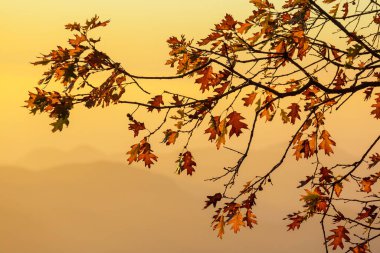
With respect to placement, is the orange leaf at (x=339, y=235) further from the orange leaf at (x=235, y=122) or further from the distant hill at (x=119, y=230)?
the distant hill at (x=119, y=230)

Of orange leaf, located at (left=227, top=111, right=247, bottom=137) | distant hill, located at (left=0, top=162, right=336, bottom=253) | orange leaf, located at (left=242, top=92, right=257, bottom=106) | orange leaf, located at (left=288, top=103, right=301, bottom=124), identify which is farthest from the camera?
distant hill, located at (left=0, top=162, right=336, bottom=253)

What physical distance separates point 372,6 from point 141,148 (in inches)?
105

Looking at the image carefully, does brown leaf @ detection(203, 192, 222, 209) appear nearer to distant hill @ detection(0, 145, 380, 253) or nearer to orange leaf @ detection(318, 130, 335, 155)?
orange leaf @ detection(318, 130, 335, 155)

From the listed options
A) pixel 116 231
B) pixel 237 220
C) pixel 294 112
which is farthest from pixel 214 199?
pixel 116 231

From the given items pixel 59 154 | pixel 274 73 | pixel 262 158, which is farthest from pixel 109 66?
pixel 59 154

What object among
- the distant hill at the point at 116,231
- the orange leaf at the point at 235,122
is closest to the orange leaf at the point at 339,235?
the orange leaf at the point at 235,122

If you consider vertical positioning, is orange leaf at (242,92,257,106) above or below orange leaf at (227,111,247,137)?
above

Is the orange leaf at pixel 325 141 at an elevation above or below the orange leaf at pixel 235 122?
above

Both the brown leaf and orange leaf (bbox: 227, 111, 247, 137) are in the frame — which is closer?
orange leaf (bbox: 227, 111, 247, 137)

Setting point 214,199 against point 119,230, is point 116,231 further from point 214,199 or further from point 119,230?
point 214,199

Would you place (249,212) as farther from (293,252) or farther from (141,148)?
(293,252)

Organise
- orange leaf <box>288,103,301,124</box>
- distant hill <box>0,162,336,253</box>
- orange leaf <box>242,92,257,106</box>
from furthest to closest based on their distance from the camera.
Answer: distant hill <box>0,162,336,253</box> < orange leaf <box>288,103,301,124</box> < orange leaf <box>242,92,257,106</box>

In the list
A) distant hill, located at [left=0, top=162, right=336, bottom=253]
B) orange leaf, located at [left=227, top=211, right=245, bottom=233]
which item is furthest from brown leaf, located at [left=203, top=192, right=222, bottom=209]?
distant hill, located at [left=0, top=162, right=336, bottom=253]

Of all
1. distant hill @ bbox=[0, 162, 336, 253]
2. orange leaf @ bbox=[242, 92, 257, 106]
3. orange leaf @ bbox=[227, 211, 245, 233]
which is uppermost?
distant hill @ bbox=[0, 162, 336, 253]
